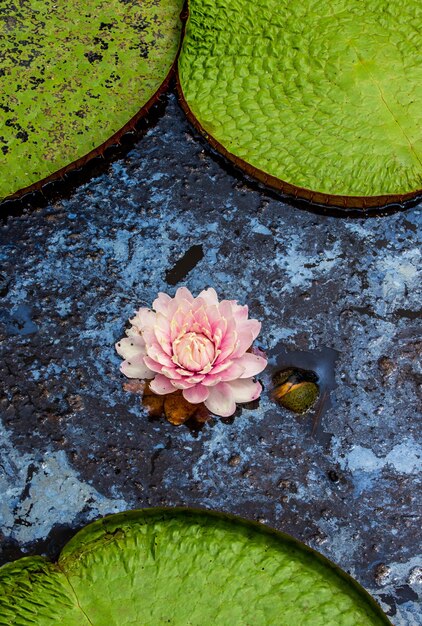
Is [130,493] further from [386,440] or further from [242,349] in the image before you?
[386,440]

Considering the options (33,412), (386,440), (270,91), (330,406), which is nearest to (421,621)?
(386,440)

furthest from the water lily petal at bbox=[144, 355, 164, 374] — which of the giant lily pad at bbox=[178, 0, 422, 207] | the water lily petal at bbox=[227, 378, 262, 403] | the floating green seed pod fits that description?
the giant lily pad at bbox=[178, 0, 422, 207]

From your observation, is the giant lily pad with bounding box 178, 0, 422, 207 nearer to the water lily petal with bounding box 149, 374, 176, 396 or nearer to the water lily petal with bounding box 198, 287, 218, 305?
the water lily petal with bounding box 198, 287, 218, 305

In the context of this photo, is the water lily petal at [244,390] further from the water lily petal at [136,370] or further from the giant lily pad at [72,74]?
the giant lily pad at [72,74]

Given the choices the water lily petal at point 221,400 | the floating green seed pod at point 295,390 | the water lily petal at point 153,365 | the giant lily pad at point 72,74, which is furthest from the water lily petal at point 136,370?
the giant lily pad at point 72,74

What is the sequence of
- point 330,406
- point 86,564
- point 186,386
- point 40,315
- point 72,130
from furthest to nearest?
point 72,130, point 40,315, point 330,406, point 186,386, point 86,564
